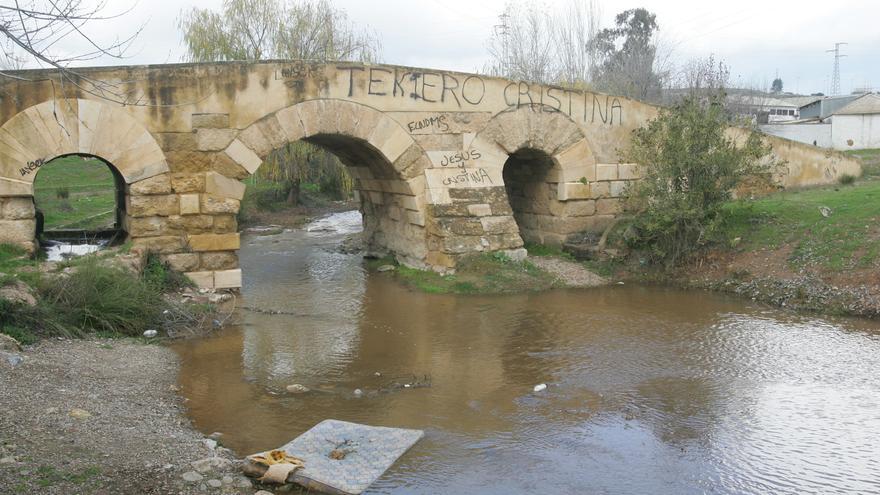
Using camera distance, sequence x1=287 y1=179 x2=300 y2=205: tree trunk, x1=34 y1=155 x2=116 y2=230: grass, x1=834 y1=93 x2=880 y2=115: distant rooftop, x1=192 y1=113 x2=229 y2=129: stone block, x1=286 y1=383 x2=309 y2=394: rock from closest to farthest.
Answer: x1=286 y1=383 x2=309 y2=394: rock < x1=192 y1=113 x2=229 y2=129: stone block < x1=34 y1=155 x2=116 y2=230: grass < x1=287 y1=179 x2=300 y2=205: tree trunk < x1=834 y1=93 x2=880 y2=115: distant rooftop

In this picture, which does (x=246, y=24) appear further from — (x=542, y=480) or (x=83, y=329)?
(x=542, y=480)

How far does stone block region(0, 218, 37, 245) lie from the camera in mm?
10367

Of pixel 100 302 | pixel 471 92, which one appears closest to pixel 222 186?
pixel 100 302

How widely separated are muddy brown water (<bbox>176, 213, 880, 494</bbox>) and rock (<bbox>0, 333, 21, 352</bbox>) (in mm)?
1541

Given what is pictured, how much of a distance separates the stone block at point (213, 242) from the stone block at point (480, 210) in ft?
12.2

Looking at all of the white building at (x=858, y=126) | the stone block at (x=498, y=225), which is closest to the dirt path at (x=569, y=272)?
the stone block at (x=498, y=225)

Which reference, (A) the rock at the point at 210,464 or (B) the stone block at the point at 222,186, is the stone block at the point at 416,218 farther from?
(A) the rock at the point at 210,464

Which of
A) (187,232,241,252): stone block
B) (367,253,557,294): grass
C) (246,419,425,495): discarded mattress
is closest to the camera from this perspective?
(246,419,425,495): discarded mattress

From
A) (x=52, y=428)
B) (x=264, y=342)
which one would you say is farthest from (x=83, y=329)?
(x=52, y=428)

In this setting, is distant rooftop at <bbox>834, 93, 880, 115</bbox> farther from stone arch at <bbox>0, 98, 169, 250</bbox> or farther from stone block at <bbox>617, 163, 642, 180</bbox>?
stone arch at <bbox>0, 98, 169, 250</bbox>

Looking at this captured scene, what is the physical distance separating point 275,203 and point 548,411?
17588mm

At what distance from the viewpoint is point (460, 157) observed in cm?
1302

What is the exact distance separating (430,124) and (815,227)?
6.19m

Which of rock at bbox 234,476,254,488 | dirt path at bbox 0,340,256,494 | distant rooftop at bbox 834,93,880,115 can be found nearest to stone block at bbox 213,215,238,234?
dirt path at bbox 0,340,256,494
